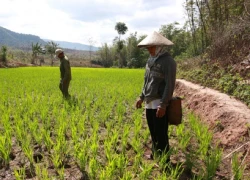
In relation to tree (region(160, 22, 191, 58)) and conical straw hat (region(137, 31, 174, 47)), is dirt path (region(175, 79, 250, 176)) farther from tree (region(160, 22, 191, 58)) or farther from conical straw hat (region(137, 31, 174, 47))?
tree (region(160, 22, 191, 58))

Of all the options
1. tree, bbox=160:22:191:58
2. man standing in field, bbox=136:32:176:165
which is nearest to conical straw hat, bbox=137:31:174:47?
man standing in field, bbox=136:32:176:165

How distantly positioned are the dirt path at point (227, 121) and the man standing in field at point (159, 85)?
32.0 inches

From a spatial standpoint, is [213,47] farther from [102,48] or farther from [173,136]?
[102,48]

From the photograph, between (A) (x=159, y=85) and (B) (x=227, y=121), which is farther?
(B) (x=227, y=121)

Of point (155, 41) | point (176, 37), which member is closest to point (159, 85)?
point (155, 41)

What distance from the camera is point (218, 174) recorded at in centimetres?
265

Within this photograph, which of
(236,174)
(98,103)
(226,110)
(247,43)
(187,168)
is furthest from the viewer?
(247,43)

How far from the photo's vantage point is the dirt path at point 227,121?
315 centimetres

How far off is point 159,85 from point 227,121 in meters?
1.91

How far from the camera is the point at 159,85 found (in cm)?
265

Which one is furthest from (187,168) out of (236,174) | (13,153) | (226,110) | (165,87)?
(13,153)

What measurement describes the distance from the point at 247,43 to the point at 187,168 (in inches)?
257

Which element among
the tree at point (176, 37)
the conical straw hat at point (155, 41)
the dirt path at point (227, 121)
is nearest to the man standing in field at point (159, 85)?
the conical straw hat at point (155, 41)

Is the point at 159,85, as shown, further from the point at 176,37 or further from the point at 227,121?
the point at 176,37
